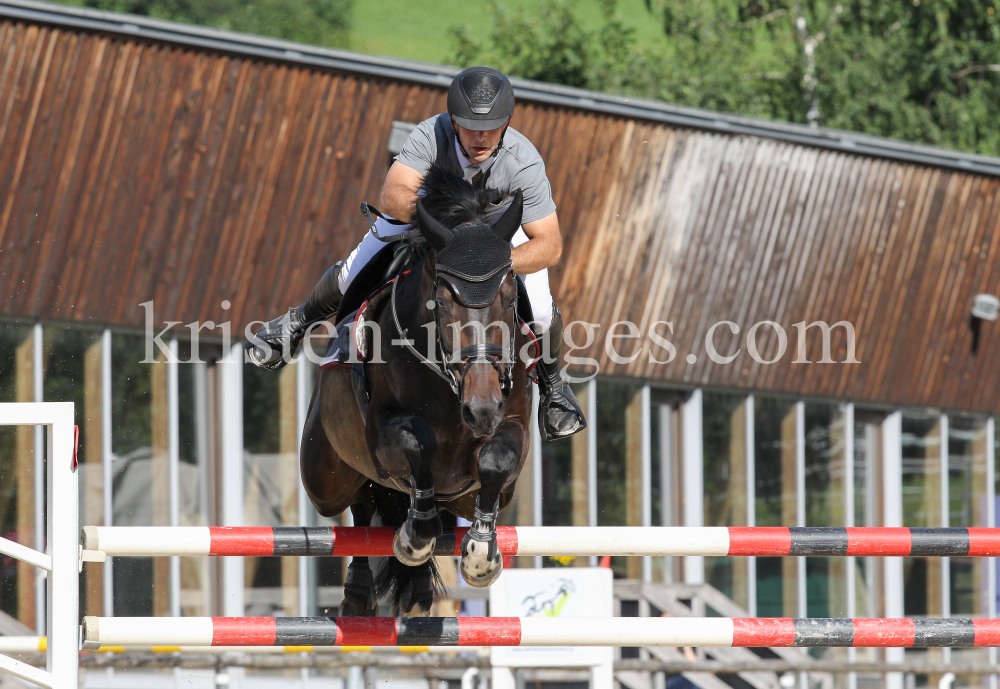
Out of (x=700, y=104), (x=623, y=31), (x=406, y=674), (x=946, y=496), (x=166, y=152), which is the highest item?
(x=623, y=31)

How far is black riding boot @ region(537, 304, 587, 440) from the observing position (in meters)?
4.70

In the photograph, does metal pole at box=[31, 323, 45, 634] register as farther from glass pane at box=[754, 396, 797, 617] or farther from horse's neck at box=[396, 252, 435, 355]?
glass pane at box=[754, 396, 797, 617]

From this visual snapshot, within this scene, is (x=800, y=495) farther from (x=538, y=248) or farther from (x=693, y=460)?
(x=538, y=248)

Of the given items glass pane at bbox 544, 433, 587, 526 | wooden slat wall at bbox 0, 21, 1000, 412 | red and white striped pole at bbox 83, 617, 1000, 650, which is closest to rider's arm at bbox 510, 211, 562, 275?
red and white striped pole at bbox 83, 617, 1000, 650

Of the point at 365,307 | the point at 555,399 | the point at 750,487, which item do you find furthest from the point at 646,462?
the point at 365,307

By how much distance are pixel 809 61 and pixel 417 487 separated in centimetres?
1857

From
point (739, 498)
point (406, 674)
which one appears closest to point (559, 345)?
point (406, 674)

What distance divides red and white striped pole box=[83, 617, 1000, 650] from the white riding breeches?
1187 mm

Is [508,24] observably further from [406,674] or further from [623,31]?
[406,674]

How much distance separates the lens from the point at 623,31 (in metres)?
20.9

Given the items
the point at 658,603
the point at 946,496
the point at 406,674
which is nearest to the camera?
the point at 406,674

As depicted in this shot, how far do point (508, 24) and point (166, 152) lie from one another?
12.7m

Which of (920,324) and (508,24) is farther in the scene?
(508,24)

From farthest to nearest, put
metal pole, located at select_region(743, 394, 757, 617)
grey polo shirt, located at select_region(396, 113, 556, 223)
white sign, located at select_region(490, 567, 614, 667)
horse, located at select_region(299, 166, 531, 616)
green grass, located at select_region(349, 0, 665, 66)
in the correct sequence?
green grass, located at select_region(349, 0, 665, 66), metal pole, located at select_region(743, 394, 757, 617), white sign, located at select_region(490, 567, 614, 667), grey polo shirt, located at select_region(396, 113, 556, 223), horse, located at select_region(299, 166, 531, 616)
